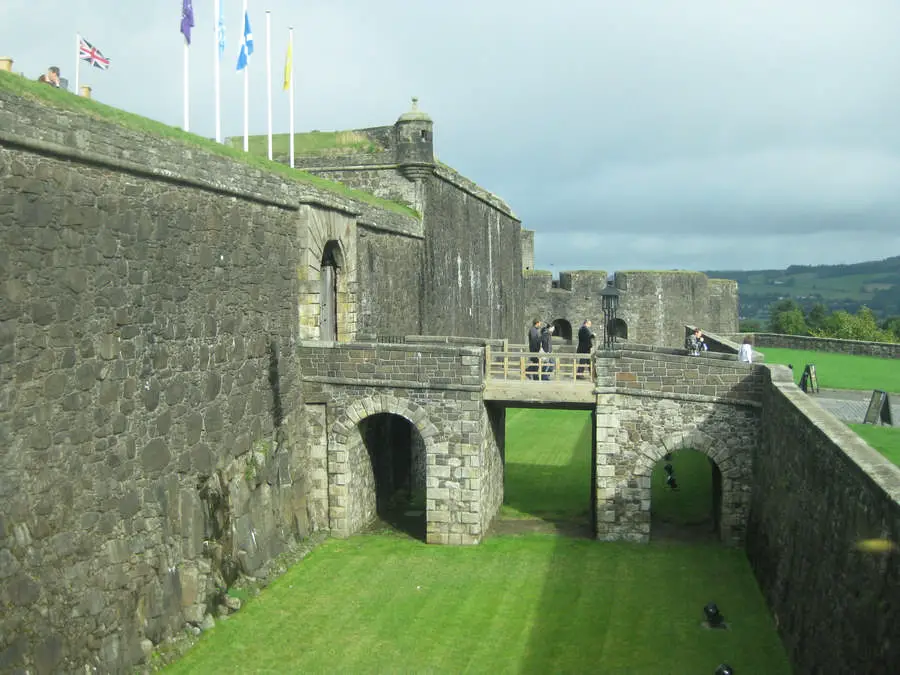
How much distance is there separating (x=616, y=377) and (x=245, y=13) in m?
10.6

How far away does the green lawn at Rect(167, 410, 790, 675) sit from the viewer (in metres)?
12.0

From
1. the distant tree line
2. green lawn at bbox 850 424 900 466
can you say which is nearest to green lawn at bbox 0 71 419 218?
green lawn at bbox 850 424 900 466

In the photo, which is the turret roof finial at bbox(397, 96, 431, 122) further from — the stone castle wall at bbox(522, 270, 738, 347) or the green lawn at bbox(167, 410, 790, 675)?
the stone castle wall at bbox(522, 270, 738, 347)

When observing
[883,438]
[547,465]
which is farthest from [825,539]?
[547,465]

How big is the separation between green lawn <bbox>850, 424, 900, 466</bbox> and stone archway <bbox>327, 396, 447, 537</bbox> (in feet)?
24.9

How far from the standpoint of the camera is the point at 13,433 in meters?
9.52

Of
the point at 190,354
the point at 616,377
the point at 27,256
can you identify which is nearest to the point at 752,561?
the point at 616,377

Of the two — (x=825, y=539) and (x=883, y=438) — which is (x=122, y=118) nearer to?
(x=825, y=539)

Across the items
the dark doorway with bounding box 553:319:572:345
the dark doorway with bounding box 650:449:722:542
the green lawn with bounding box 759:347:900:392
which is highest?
the dark doorway with bounding box 553:319:572:345

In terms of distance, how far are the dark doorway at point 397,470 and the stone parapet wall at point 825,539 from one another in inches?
262

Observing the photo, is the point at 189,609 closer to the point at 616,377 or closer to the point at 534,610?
the point at 534,610

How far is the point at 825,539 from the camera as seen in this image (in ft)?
34.1

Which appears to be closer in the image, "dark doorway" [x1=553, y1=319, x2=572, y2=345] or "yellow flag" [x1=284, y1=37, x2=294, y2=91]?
"yellow flag" [x1=284, y1=37, x2=294, y2=91]

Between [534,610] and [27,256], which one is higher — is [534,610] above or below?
below
